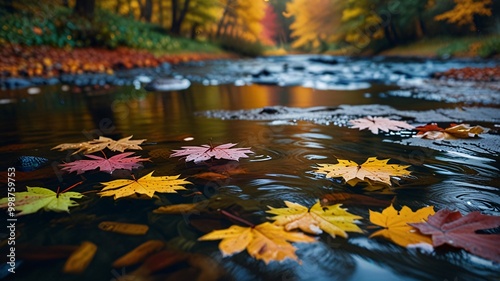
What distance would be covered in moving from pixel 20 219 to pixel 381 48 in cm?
2337

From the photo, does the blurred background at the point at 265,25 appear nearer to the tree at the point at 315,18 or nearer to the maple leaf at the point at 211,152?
the tree at the point at 315,18

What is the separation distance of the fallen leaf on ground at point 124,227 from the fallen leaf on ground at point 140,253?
6cm

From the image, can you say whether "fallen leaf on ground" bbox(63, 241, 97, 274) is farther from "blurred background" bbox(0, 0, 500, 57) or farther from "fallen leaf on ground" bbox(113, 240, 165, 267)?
"blurred background" bbox(0, 0, 500, 57)

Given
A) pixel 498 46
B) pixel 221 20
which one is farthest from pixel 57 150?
pixel 221 20

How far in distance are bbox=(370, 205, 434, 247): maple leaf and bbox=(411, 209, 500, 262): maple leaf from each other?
2 centimetres

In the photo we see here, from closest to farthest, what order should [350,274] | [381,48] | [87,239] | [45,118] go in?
[350,274], [87,239], [45,118], [381,48]

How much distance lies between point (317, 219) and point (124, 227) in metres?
0.50

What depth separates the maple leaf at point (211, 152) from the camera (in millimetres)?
1456

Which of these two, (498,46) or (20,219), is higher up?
(498,46)

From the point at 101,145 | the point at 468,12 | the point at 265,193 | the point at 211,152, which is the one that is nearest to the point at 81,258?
the point at 265,193

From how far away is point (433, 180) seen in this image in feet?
3.94

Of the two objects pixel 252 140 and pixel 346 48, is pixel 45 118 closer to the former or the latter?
pixel 252 140

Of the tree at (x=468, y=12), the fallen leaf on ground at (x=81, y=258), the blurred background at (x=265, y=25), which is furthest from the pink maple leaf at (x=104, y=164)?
the tree at (x=468, y=12)

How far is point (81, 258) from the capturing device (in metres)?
0.77
